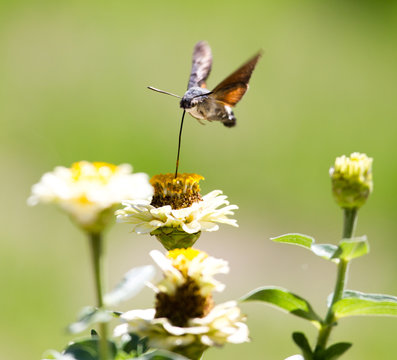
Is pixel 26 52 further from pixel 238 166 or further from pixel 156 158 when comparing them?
pixel 238 166

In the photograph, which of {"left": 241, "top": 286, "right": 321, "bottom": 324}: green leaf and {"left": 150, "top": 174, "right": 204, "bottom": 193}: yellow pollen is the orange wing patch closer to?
{"left": 150, "top": 174, "right": 204, "bottom": 193}: yellow pollen

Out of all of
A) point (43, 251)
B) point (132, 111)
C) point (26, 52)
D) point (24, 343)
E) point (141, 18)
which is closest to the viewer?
point (24, 343)

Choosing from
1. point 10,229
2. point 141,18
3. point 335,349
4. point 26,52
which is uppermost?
point 141,18

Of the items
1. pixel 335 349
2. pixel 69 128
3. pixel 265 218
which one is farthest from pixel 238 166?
pixel 335 349

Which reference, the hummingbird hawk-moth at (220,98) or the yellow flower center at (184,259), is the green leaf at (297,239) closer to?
the yellow flower center at (184,259)

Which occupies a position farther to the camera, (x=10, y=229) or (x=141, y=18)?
(x=141, y=18)

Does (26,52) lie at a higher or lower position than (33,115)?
higher
